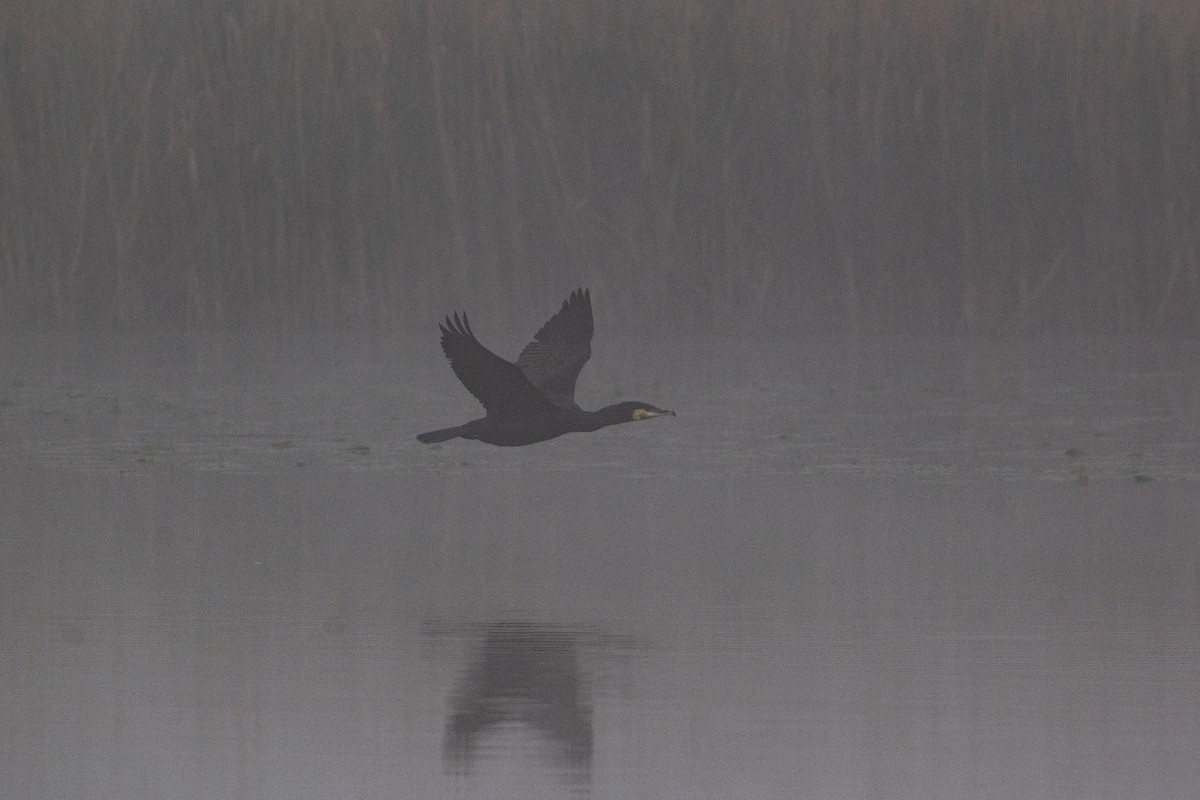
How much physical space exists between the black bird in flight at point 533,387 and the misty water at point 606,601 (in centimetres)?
42

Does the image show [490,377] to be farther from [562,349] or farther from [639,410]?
[562,349]

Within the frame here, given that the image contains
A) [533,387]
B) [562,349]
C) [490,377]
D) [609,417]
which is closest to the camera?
[490,377]

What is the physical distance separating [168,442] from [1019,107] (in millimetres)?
12613

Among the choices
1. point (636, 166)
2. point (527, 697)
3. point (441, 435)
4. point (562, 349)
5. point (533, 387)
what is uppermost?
point (636, 166)

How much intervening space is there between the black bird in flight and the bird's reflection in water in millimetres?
1845

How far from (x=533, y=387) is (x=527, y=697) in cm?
328

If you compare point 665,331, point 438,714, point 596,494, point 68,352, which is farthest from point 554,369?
point 665,331

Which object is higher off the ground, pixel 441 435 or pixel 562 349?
pixel 562 349

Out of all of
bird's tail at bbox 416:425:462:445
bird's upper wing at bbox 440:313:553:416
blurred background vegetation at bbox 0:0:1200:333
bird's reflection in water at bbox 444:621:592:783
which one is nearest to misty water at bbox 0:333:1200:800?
bird's reflection in water at bbox 444:621:592:783

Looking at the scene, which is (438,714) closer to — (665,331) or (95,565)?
(95,565)

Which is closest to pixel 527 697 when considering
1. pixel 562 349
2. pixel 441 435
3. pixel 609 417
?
pixel 441 435

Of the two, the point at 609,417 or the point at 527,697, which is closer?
the point at 527,697

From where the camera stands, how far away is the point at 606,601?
315 inches

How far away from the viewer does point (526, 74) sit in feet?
78.0
